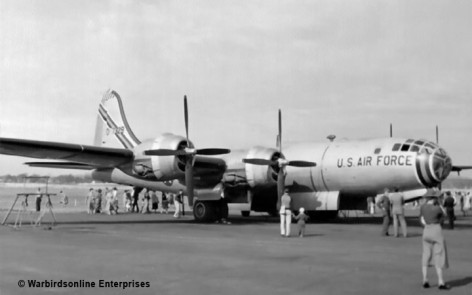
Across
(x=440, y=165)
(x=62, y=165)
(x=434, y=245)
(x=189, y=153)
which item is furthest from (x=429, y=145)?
(x=62, y=165)

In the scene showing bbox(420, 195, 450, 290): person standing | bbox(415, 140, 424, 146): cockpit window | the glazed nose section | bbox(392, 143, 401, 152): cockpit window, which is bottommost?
bbox(420, 195, 450, 290): person standing

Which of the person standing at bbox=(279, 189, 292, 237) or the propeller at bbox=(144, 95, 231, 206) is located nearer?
the person standing at bbox=(279, 189, 292, 237)

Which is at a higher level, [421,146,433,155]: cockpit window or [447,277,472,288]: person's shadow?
[421,146,433,155]: cockpit window

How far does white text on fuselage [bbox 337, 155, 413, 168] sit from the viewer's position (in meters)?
Result: 19.3

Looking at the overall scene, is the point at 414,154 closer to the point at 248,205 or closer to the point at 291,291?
the point at 248,205

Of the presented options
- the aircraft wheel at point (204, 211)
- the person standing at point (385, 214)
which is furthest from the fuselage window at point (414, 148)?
the aircraft wheel at point (204, 211)

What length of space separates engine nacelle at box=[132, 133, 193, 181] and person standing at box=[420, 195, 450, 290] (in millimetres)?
12735

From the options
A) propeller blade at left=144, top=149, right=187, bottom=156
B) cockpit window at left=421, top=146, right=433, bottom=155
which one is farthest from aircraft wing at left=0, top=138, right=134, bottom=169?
cockpit window at left=421, top=146, right=433, bottom=155

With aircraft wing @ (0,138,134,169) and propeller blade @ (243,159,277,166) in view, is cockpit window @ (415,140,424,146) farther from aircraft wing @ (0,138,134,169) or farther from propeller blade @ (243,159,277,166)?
aircraft wing @ (0,138,134,169)

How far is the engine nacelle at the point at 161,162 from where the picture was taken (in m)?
20.0

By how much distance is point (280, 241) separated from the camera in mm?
14398

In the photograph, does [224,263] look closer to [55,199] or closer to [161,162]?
[161,162]

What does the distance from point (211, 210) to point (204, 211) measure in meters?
0.30

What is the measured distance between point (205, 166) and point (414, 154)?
8.07m
